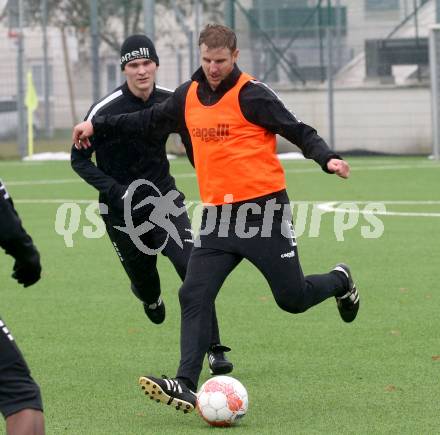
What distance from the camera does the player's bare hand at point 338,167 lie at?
768cm

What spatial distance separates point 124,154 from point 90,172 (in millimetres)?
361

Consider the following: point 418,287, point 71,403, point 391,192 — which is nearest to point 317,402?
point 71,403

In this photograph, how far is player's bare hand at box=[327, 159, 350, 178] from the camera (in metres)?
7.68

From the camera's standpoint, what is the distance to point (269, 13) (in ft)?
114

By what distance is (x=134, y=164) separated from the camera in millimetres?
9758

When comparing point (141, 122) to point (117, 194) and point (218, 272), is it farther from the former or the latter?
point (218, 272)

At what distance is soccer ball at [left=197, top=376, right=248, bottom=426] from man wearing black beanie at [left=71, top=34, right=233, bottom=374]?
1.99 m

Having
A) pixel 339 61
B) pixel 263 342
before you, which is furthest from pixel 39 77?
pixel 263 342

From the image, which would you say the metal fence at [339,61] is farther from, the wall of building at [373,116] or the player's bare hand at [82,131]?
the player's bare hand at [82,131]

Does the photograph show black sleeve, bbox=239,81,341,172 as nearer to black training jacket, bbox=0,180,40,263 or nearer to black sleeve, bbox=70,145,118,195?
black sleeve, bbox=70,145,118,195

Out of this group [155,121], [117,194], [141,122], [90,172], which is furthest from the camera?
[90,172]

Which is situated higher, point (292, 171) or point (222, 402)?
point (222, 402)

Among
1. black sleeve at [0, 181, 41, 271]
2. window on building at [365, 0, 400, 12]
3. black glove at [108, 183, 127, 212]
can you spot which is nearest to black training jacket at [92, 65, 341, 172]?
black glove at [108, 183, 127, 212]

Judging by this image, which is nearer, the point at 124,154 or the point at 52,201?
the point at 124,154
